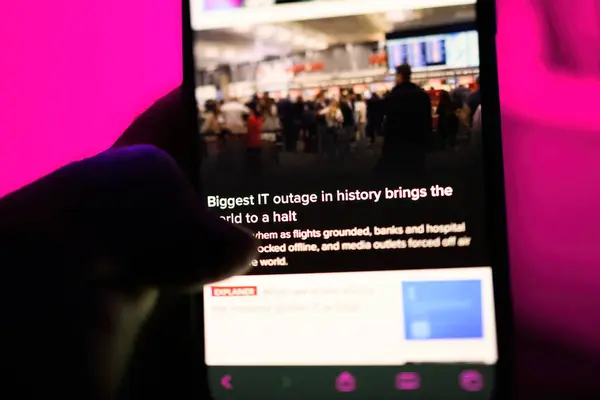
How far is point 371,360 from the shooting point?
0.50 metres

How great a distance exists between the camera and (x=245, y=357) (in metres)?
0.52

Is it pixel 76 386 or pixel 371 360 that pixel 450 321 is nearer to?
pixel 371 360

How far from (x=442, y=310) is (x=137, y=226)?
25cm

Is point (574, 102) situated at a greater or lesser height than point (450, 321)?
greater

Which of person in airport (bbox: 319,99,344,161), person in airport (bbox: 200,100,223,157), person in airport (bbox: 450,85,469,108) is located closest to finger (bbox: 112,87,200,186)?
person in airport (bbox: 200,100,223,157)

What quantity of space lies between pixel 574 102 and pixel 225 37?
28cm

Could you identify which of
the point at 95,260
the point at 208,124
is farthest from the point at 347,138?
the point at 95,260

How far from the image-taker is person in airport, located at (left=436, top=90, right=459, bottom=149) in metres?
0.50

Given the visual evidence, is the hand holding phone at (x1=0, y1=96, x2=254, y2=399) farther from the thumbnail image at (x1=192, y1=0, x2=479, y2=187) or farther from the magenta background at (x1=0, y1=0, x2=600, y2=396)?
the magenta background at (x1=0, y1=0, x2=600, y2=396)

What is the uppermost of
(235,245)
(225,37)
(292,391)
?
(225,37)

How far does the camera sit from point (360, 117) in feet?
1.67

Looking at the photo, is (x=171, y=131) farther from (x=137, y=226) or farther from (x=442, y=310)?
(x=442, y=310)

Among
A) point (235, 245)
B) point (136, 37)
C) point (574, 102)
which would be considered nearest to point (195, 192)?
point (235, 245)

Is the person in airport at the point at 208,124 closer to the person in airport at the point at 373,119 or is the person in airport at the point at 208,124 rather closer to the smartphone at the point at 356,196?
the smartphone at the point at 356,196
